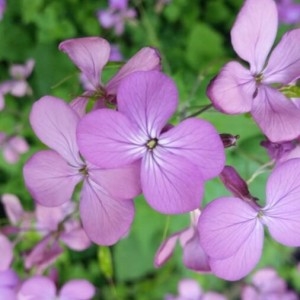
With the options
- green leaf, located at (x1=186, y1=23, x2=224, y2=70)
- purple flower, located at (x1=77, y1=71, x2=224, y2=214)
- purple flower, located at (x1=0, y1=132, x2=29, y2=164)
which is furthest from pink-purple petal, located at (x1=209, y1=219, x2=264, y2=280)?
green leaf, located at (x1=186, y1=23, x2=224, y2=70)

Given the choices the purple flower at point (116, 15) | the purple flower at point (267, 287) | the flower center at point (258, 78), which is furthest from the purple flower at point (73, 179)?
the purple flower at point (116, 15)

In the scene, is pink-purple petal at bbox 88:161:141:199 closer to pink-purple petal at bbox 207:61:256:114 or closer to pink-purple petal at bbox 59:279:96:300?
pink-purple petal at bbox 207:61:256:114

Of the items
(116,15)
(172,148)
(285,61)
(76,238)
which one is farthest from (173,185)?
(116,15)

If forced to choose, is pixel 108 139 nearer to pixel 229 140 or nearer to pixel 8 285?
pixel 229 140

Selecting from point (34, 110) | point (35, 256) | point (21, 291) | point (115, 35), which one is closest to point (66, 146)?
point (34, 110)

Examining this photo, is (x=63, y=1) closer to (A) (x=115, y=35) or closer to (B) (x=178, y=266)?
(A) (x=115, y=35)
